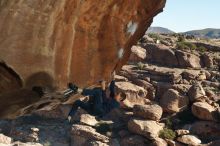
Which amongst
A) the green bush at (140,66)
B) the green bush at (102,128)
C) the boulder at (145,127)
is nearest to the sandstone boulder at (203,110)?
the boulder at (145,127)

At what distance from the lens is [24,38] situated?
573 centimetres

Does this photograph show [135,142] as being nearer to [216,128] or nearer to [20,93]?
[216,128]

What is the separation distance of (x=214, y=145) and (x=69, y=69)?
34751 millimetres

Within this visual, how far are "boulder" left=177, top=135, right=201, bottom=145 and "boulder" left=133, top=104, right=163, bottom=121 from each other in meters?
3.24

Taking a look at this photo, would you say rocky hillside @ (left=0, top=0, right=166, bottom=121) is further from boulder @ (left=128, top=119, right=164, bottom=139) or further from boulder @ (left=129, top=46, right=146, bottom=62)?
boulder @ (left=129, top=46, right=146, bottom=62)

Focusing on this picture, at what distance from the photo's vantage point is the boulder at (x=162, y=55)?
181ft

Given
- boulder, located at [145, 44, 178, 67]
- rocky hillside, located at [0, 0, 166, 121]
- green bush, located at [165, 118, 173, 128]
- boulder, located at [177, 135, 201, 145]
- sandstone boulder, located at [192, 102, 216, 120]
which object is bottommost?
boulder, located at [177, 135, 201, 145]

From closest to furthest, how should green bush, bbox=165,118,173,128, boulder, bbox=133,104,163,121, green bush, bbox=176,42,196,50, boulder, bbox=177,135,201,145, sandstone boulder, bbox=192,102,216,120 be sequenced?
boulder, bbox=177,135,201,145, boulder, bbox=133,104,163,121, sandstone boulder, bbox=192,102,216,120, green bush, bbox=165,118,173,128, green bush, bbox=176,42,196,50

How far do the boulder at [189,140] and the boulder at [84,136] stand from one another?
7.12 metres

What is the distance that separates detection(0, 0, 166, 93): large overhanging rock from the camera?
564 cm

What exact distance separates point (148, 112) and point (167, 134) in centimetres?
284

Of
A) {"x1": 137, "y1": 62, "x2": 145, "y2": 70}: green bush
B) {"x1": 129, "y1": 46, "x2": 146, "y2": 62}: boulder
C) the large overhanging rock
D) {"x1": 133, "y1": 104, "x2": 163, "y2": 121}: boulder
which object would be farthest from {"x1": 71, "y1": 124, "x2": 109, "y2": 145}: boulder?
the large overhanging rock

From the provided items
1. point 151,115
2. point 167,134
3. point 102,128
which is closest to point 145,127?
point 151,115

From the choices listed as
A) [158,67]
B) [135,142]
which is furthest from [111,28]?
[158,67]
